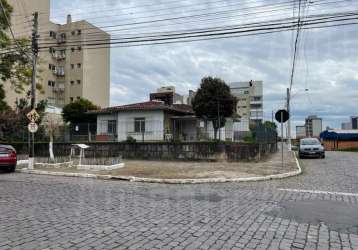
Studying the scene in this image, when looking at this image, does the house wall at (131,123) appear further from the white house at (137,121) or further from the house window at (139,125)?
the house window at (139,125)

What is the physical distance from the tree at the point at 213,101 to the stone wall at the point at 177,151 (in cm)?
964

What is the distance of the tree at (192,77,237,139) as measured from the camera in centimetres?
3094

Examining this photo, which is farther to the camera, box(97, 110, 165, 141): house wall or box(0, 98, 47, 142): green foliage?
box(97, 110, 165, 141): house wall

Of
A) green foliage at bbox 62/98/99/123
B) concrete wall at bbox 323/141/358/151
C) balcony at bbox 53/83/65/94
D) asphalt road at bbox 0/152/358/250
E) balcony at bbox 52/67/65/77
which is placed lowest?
asphalt road at bbox 0/152/358/250

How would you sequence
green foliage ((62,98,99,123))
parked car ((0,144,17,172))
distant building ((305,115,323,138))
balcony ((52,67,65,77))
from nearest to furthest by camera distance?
parked car ((0,144,17,172))
green foliage ((62,98,99,123))
balcony ((52,67,65,77))
distant building ((305,115,323,138))

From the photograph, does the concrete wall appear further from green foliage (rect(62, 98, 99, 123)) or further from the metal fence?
green foliage (rect(62, 98, 99, 123))

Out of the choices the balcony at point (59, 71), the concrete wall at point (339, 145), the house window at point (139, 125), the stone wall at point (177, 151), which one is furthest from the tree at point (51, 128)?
the concrete wall at point (339, 145)

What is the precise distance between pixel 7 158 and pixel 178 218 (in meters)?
12.8

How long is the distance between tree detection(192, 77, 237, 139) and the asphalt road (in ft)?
67.9

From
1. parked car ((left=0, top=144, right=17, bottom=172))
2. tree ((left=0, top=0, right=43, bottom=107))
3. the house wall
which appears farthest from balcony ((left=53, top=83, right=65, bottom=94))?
→ parked car ((left=0, top=144, right=17, bottom=172))

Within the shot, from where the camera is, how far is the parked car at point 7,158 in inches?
621

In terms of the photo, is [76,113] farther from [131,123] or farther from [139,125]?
[139,125]

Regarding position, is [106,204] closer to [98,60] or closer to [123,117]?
[123,117]

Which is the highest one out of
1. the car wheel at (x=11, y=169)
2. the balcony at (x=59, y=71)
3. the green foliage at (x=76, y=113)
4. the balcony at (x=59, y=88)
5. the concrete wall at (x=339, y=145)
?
the balcony at (x=59, y=71)
